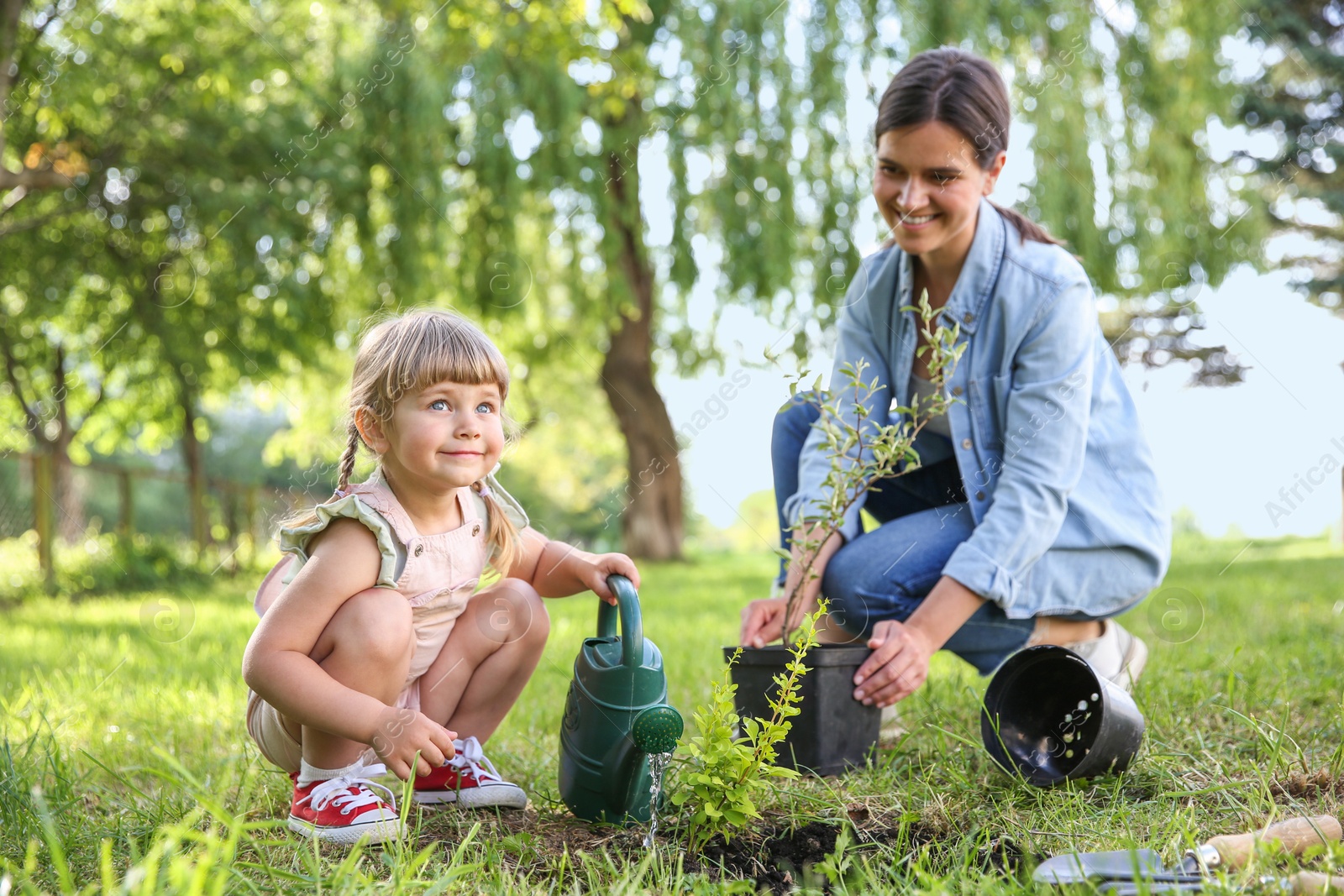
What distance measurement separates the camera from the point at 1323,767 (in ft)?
5.46

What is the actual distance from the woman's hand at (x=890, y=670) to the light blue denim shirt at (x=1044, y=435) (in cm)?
32

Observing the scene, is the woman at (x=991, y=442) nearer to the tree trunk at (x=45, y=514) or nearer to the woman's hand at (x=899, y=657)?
the woman's hand at (x=899, y=657)

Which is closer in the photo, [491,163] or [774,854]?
[774,854]

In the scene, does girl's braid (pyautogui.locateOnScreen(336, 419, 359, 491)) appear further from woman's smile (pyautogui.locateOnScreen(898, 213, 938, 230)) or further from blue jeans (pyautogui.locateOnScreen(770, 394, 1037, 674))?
woman's smile (pyautogui.locateOnScreen(898, 213, 938, 230))

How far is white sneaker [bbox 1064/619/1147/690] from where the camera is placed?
238cm

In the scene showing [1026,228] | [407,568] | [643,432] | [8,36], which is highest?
[8,36]

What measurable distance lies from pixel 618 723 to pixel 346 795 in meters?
0.44

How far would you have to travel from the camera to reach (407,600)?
1708mm

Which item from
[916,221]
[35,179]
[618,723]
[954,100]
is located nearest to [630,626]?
[618,723]

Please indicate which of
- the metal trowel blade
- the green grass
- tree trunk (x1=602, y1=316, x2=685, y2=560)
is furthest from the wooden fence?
tree trunk (x1=602, y1=316, x2=685, y2=560)

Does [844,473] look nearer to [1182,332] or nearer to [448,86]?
[448,86]

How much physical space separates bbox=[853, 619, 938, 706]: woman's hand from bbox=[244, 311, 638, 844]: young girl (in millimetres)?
498

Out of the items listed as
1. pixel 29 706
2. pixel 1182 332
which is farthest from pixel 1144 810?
pixel 1182 332

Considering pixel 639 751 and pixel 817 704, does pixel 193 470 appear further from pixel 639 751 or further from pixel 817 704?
pixel 639 751
